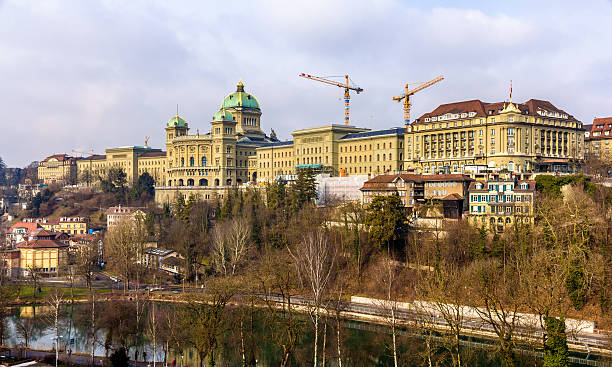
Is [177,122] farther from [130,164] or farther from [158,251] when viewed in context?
[158,251]

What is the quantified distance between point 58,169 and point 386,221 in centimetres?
13630

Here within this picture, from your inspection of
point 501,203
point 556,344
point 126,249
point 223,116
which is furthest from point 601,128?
point 556,344

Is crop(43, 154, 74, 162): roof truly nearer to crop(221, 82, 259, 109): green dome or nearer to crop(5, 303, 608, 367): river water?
crop(221, 82, 259, 109): green dome

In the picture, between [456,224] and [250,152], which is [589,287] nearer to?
[456,224]

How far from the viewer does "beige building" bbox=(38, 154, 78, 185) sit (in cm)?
17125

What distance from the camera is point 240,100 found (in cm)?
13350

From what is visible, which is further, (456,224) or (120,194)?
(120,194)

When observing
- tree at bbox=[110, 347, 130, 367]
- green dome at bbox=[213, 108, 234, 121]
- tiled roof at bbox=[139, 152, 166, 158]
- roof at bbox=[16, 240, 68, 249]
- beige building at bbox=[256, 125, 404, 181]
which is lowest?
tree at bbox=[110, 347, 130, 367]

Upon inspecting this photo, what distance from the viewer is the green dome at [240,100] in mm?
133625

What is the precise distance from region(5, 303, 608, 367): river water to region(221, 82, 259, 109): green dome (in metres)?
80.0

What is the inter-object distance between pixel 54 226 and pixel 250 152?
37210mm

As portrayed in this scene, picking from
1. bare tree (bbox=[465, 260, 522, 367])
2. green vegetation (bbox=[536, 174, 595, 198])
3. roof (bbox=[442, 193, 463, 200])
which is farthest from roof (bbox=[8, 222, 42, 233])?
green vegetation (bbox=[536, 174, 595, 198])

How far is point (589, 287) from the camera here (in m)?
50.2

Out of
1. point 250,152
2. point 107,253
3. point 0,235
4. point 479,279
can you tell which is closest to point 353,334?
point 479,279
